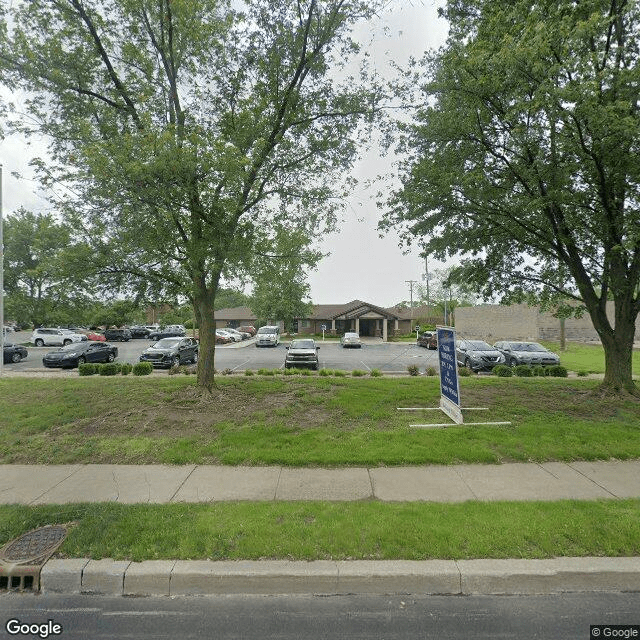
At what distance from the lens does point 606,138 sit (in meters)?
6.68

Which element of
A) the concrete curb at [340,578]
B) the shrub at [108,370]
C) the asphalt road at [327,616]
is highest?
the shrub at [108,370]

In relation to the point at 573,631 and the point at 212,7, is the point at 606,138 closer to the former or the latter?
the point at 573,631

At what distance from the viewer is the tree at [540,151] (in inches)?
262

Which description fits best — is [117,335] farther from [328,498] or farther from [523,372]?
[328,498]

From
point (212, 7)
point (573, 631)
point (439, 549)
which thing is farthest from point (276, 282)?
point (573, 631)

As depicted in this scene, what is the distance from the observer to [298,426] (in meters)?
7.04

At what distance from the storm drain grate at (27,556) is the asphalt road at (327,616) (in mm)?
100

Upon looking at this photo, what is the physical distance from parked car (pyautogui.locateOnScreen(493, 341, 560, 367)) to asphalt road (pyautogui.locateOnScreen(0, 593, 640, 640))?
Answer: 16.6m

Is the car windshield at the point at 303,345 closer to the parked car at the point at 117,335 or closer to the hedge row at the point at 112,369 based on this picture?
the hedge row at the point at 112,369

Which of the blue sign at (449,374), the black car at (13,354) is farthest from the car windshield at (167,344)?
the blue sign at (449,374)

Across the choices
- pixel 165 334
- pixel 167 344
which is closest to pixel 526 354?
pixel 167 344

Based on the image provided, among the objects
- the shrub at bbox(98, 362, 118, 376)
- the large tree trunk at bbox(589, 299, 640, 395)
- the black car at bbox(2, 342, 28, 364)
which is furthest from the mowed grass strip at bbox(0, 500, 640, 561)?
the black car at bbox(2, 342, 28, 364)

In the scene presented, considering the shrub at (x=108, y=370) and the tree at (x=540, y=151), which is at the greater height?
the tree at (x=540, y=151)

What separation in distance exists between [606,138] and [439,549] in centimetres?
778
